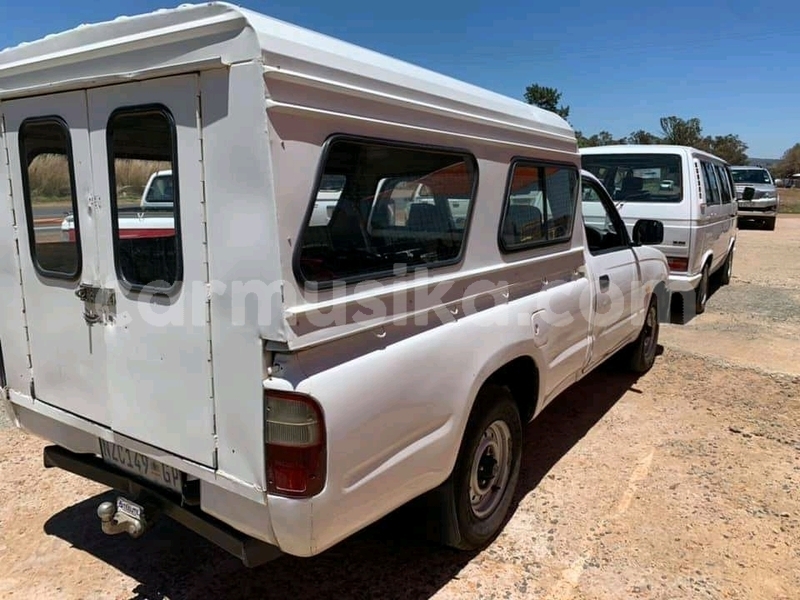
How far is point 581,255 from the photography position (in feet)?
13.3

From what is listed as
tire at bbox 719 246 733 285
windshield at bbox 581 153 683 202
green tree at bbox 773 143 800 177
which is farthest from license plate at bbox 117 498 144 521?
green tree at bbox 773 143 800 177

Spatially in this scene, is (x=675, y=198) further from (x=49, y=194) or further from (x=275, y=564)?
(x=49, y=194)

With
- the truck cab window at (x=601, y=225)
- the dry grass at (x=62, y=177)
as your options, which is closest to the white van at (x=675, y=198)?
the truck cab window at (x=601, y=225)

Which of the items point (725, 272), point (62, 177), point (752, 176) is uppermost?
point (752, 176)

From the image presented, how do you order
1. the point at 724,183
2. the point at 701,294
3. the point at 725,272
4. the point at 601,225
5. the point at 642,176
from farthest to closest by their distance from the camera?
the point at 725,272 < the point at 724,183 < the point at 701,294 < the point at 642,176 < the point at 601,225

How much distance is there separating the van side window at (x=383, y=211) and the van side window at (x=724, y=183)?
25.5 feet

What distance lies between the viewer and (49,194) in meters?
2.65

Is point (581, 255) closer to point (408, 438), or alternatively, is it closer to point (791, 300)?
point (408, 438)

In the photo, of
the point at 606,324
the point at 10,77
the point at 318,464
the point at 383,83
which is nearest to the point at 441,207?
the point at 383,83

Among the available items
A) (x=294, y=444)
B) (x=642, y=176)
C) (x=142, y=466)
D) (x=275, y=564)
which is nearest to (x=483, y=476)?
(x=275, y=564)

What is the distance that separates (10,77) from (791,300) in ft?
33.7

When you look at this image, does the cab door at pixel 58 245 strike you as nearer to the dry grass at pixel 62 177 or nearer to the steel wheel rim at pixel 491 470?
the dry grass at pixel 62 177

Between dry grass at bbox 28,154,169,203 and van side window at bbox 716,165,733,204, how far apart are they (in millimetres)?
8847

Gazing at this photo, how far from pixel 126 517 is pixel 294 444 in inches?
38.0
